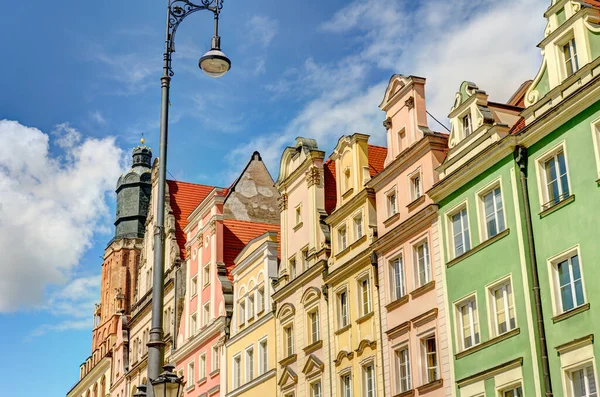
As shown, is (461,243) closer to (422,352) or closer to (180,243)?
(422,352)

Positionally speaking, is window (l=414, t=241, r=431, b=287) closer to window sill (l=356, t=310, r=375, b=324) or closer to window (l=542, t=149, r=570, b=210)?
window sill (l=356, t=310, r=375, b=324)

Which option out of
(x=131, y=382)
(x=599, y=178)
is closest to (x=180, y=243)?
(x=131, y=382)

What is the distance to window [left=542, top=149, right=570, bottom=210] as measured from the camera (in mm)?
26625

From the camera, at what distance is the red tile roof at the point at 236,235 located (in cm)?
5082

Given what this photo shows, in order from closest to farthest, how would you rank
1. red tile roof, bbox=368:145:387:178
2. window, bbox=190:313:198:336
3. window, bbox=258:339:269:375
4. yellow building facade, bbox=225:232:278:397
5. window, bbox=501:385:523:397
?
window, bbox=501:385:523:397 < red tile roof, bbox=368:145:387:178 < yellow building facade, bbox=225:232:278:397 < window, bbox=258:339:269:375 < window, bbox=190:313:198:336

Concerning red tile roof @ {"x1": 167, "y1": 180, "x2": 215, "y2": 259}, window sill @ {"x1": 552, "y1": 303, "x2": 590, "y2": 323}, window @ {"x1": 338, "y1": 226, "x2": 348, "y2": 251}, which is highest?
red tile roof @ {"x1": 167, "y1": 180, "x2": 215, "y2": 259}

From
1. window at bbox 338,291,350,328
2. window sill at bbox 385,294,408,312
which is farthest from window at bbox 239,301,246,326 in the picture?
window sill at bbox 385,294,408,312

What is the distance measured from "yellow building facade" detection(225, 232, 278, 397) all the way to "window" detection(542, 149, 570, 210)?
1873 cm

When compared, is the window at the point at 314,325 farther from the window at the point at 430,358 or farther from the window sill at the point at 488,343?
the window sill at the point at 488,343

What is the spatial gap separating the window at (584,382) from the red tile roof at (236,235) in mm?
26705

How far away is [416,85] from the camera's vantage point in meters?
35.1

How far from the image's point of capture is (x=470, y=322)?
29.8 metres

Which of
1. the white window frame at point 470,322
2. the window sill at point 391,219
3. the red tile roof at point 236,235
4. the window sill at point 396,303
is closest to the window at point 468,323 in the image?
the white window frame at point 470,322

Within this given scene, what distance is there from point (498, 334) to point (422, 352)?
4.28 meters
